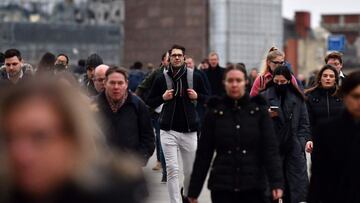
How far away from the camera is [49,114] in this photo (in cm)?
257

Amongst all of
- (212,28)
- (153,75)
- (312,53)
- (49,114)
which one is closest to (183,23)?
(212,28)

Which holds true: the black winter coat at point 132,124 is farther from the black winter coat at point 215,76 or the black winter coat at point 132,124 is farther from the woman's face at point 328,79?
the black winter coat at point 215,76

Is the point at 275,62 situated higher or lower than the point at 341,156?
higher

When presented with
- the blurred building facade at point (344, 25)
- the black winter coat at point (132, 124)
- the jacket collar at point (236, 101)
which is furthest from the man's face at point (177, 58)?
the blurred building facade at point (344, 25)

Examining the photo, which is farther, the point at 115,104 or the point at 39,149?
the point at 115,104

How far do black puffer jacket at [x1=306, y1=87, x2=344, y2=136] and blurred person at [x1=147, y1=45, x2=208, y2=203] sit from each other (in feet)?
3.62

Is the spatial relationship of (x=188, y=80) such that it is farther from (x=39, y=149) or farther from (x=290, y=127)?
(x=39, y=149)

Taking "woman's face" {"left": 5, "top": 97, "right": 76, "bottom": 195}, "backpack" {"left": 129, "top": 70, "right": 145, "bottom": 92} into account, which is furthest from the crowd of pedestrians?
"backpack" {"left": 129, "top": 70, "right": 145, "bottom": 92}

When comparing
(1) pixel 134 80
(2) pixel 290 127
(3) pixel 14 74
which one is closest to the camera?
(2) pixel 290 127

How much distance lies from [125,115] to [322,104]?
10.7 feet

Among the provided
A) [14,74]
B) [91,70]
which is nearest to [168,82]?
[91,70]

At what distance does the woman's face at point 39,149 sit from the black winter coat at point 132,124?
5.53 m

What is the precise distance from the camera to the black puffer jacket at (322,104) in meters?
10.8

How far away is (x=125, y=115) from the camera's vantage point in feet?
26.9
